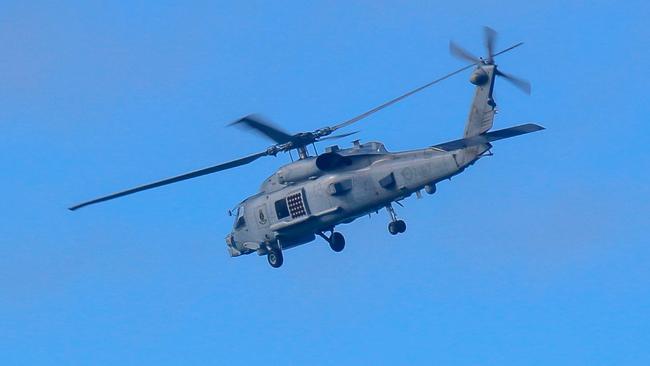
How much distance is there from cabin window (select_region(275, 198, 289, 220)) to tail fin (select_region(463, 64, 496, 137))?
10.9 metres

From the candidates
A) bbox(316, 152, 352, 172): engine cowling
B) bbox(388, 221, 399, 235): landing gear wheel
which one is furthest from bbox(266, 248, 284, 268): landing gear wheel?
bbox(388, 221, 399, 235): landing gear wheel

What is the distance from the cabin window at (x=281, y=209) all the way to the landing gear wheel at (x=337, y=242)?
2600 mm

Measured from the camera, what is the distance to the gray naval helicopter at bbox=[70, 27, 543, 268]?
76.9 m

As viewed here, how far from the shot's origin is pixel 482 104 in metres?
77.9

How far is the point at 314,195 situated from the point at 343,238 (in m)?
3.53

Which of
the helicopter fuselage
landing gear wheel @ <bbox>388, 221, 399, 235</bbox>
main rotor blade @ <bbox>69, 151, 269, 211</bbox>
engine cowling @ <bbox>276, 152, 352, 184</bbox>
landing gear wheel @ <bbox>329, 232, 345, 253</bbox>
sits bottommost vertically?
landing gear wheel @ <bbox>388, 221, 399, 235</bbox>

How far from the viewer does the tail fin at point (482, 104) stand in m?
77.4

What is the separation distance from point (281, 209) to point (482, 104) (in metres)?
12.4

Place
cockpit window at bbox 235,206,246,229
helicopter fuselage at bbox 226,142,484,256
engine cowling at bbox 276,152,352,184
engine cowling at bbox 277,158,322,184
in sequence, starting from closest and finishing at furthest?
helicopter fuselage at bbox 226,142,484,256, engine cowling at bbox 276,152,352,184, engine cowling at bbox 277,158,322,184, cockpit window at bbox 235,206,246,229

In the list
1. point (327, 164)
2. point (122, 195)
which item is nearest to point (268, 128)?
point (327, 164)

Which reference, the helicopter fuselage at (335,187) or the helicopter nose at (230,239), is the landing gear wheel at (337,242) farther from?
the helicopter nose at (230,239)

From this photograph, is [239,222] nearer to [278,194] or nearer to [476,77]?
[278,194]

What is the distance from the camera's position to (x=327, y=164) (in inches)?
3219

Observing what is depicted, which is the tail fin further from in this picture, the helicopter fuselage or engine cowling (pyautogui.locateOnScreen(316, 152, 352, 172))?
engine cowling (pyautogui.locateOnScreen(316, 152, 352, 172))
